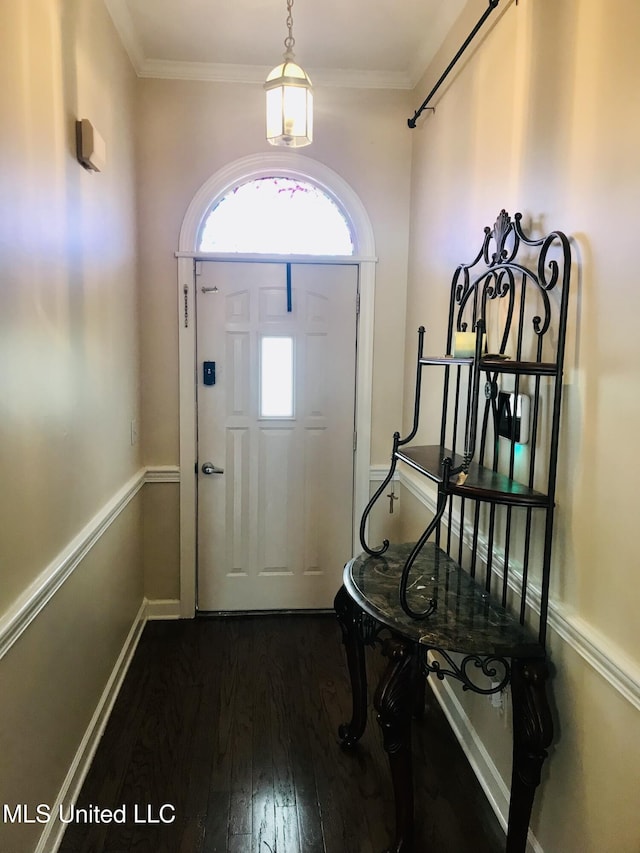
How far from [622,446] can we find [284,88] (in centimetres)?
173

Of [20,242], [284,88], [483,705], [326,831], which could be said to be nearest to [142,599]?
[326,831]

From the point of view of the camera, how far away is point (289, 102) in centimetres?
215

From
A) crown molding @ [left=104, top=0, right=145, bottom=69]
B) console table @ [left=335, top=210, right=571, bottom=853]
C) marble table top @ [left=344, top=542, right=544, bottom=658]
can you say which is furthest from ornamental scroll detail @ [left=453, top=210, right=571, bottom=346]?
crown molding @ [left=104, top=0, right=145, bottom=69]

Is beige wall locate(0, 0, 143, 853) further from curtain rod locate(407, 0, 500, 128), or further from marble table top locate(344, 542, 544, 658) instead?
curtain rod locate(407, 0, 500, 128)

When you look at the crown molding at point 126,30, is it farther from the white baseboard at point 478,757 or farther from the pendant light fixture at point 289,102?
the white baseboard at point 478,757

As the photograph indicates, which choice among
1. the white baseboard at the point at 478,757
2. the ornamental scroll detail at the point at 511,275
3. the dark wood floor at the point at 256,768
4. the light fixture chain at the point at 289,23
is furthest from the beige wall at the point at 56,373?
the white baseboard at the point at 478,757

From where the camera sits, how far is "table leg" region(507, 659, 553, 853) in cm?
147

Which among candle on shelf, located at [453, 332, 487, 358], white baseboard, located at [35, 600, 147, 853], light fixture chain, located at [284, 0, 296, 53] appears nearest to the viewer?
white baseboard, located at [35, 600, 147, 853]

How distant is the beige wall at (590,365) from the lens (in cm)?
126

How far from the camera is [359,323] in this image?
3082mm

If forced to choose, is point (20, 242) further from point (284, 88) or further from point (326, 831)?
point (326, 831)

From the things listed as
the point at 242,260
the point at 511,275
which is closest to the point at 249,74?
the point at 242,260

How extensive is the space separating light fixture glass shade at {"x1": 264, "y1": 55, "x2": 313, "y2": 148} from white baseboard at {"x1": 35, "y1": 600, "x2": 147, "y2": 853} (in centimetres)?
226

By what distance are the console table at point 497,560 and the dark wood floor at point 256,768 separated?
0.19m
